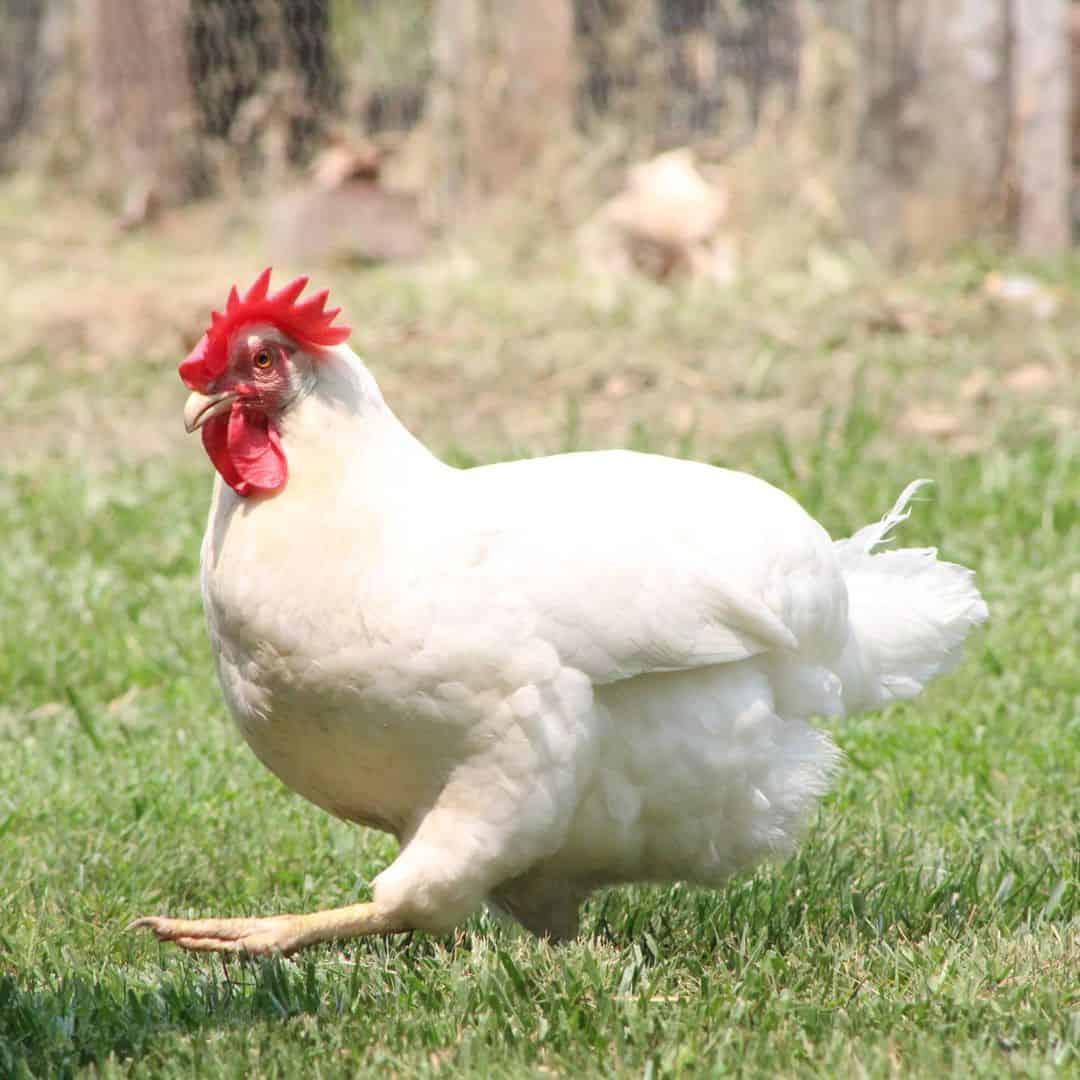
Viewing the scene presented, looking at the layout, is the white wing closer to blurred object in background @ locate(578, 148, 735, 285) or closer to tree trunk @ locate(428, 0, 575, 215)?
blurred object in background @ locate(578, 148, 735, 285)

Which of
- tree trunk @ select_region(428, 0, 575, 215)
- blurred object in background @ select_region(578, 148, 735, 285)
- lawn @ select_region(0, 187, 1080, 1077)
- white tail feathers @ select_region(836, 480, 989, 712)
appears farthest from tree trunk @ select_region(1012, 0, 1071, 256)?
Result: white tail feathers @ select_region(836, 480, 989, 712)

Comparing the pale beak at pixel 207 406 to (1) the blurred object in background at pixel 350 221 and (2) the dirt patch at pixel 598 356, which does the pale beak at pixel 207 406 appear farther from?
(1) the blurred object in background at pixel 350 221

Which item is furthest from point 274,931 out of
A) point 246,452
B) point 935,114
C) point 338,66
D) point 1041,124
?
point 338,66

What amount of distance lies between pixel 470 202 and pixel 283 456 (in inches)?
245

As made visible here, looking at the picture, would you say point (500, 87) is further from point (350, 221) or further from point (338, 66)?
point (338, 66)

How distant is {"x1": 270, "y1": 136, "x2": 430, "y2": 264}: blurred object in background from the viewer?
30.0 ft

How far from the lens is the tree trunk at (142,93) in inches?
391

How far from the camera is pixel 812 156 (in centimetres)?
854

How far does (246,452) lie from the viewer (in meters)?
3.02

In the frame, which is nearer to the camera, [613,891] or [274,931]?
[274,931]

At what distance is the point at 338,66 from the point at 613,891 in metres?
7.51

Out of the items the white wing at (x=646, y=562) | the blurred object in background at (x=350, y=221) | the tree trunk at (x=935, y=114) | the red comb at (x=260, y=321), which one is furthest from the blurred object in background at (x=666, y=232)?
the red comb at (x=260, y=321)

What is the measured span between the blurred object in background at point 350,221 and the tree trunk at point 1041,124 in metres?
2.99

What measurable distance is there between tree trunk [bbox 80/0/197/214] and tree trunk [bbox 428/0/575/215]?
5.68ft
